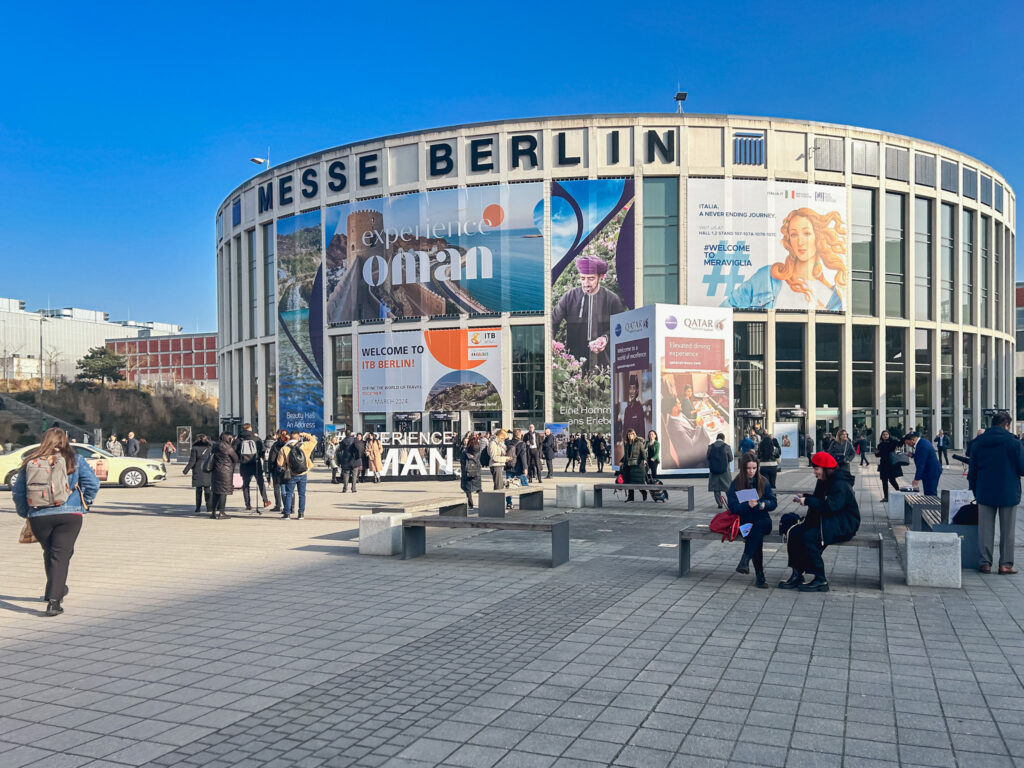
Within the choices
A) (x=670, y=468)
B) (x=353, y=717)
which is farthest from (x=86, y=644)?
(x=670, y=468)

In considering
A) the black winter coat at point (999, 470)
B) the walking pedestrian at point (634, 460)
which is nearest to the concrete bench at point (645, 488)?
the walking pedestrian at point (634, 460)

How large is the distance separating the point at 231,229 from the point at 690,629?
60.0 meters

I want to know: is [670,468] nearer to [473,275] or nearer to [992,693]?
[992,693]

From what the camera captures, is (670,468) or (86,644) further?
(670,468)

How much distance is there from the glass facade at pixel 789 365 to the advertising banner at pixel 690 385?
72.6 ft

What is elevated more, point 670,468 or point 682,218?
point 682,218

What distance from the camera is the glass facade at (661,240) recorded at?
147ft

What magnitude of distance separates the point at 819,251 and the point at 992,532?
38076 mm

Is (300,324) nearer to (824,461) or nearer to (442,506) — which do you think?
(442,506)

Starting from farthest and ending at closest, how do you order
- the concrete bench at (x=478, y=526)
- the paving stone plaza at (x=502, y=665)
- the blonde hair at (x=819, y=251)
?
the blonde hair at (x=819, y=251) → the concrete bench at (x=478, y=526) → the paving stone plaza at (x=502, y=665)

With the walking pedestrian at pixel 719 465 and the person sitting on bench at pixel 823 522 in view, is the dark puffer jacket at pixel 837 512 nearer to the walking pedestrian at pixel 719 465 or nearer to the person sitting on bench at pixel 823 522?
the person sitting on bench at pixel 823 522

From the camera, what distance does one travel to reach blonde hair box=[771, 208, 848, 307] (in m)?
44.2

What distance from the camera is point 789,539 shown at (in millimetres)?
8625

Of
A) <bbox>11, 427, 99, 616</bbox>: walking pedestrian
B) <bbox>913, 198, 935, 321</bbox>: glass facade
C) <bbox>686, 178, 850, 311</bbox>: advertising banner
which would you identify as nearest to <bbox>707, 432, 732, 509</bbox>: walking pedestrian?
<bbox>11, 427, 99, 616</bbox>: walking pedestrian
